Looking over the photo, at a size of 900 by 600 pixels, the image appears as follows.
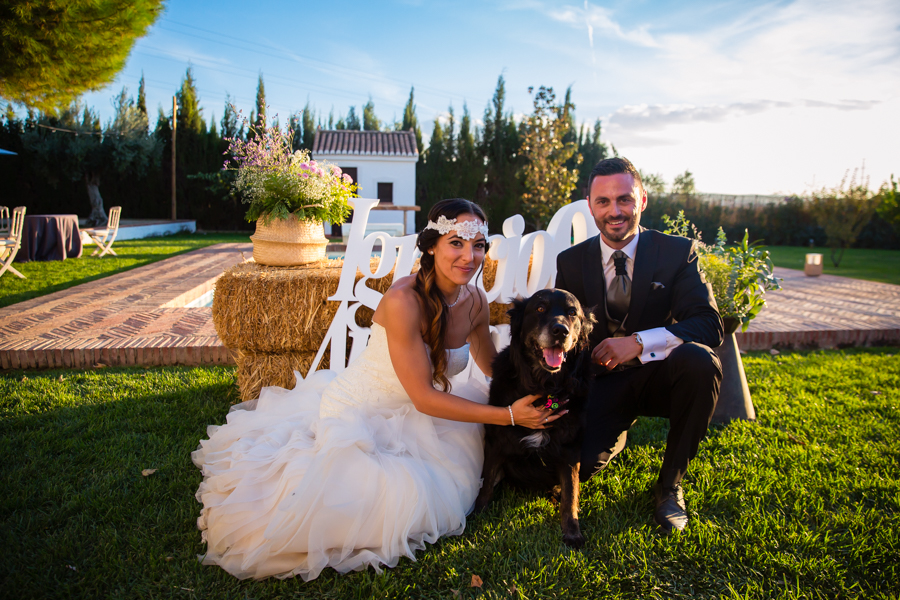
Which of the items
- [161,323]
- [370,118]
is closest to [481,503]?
[161,323]

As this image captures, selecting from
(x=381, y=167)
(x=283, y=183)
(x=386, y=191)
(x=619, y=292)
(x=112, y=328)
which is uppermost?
(x=381, y=167)

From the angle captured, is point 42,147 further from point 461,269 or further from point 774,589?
point 774,589

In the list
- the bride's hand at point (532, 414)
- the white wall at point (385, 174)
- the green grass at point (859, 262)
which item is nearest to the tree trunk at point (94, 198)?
the white wall at point (385, 174)

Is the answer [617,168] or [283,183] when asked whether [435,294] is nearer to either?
[617,168]

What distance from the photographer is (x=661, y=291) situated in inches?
113

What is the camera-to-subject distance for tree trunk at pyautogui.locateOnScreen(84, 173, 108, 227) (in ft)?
70.3

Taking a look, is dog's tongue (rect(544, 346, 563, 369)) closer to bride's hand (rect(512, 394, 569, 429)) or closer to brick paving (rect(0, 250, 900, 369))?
bride's hand (rect(512, 394, 569, 429))

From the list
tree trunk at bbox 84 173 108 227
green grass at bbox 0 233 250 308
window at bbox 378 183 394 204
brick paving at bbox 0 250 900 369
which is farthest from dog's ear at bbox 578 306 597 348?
tree trunk at bbox 84 173 108 227

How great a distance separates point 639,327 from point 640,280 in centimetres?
29

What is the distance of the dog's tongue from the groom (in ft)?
1.94

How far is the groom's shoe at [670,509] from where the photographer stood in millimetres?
2379

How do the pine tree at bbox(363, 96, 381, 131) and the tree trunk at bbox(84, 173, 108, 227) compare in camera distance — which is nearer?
the tree trunk at bbox(84, 173, 108, 227)

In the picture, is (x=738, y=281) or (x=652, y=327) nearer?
(x=652, y=327)

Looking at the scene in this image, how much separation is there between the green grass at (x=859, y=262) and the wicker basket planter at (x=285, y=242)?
12817mm
